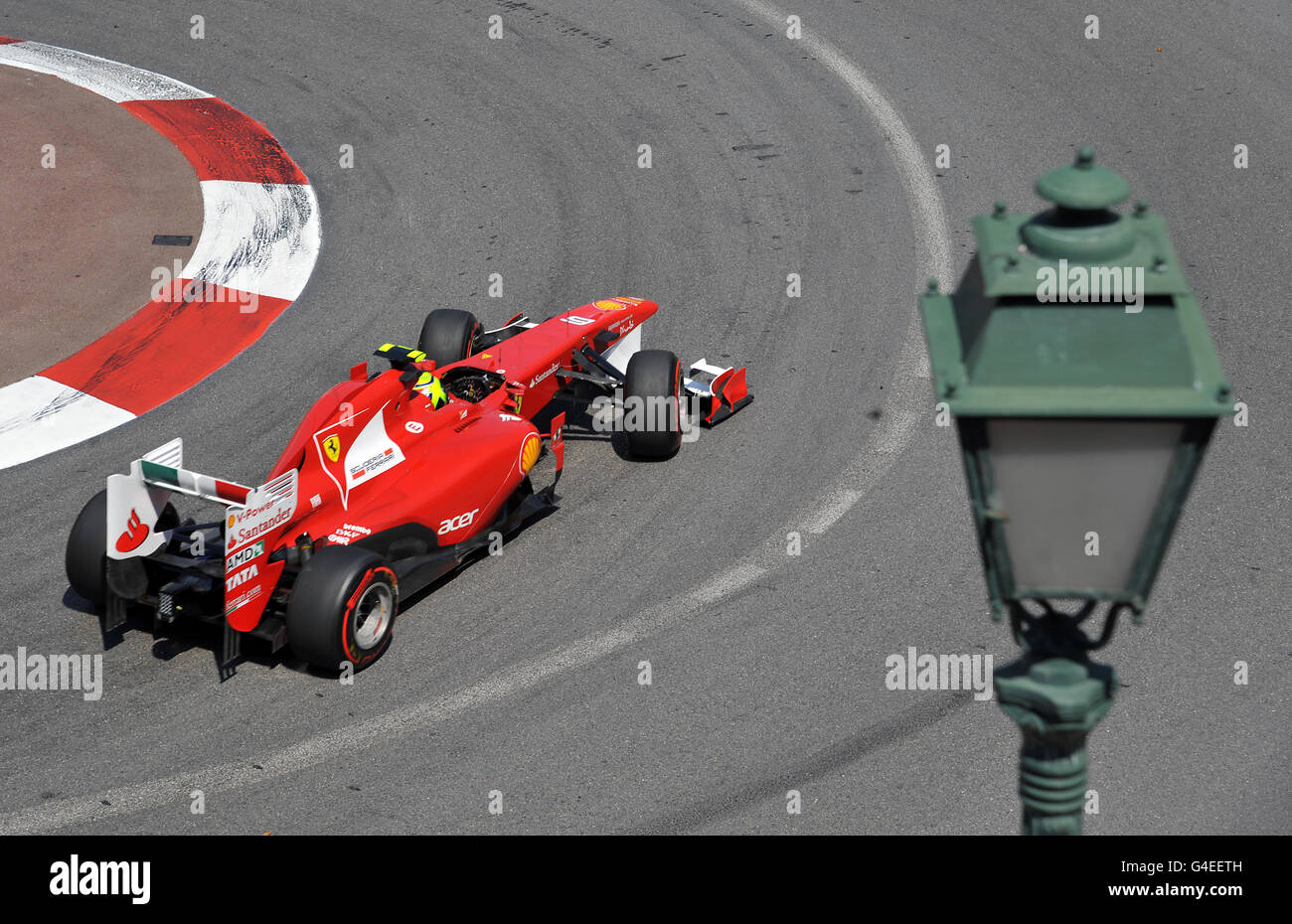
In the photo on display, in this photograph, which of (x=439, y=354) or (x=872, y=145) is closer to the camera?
(x=439, y=354)

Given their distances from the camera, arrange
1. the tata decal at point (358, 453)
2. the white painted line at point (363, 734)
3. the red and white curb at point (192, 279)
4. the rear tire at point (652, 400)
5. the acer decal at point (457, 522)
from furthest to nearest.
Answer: the red and white curb at point (192, 279)
the rear tire at point (652, 400)
the acer decal at point (457, 522)
the tata decal at point (358, 453)
the white painted line at point (363, 734)

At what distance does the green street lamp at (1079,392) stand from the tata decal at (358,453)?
5.49 m

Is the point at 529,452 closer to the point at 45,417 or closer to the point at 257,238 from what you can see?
the point at 45,417

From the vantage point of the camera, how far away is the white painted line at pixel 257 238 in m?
12.2

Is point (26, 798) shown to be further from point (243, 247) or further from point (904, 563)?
point (243, 247)

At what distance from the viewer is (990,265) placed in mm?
2877

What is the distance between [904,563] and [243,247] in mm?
7128

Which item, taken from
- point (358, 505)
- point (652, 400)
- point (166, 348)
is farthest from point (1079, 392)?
point (166, 348)

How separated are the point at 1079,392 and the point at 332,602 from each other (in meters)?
5.23

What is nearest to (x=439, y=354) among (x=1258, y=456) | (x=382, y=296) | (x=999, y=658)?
(x=382, y=296)

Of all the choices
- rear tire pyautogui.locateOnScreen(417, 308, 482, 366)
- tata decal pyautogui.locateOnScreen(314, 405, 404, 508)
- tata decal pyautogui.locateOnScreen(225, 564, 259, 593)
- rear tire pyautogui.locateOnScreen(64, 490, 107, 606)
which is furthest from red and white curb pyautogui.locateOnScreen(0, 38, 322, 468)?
tata decal pyautogui.locateOnScreen(225, 564, 259, 593)

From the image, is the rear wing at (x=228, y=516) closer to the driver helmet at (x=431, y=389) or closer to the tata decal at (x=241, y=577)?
the tata decal at (x=241, y=577)

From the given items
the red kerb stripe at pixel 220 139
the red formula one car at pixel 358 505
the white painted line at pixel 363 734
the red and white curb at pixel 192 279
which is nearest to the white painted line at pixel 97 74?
the red and white curb at pixel 192 279

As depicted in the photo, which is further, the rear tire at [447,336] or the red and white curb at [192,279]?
the red and white curb at [192,279]
